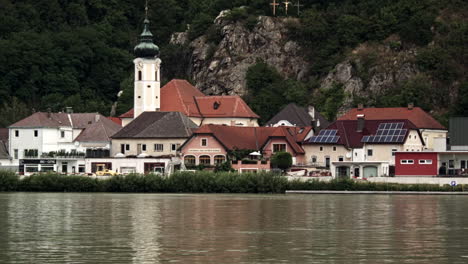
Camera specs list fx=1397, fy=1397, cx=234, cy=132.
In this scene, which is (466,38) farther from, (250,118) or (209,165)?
(209,165)

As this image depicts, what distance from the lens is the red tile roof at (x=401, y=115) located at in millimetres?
131250

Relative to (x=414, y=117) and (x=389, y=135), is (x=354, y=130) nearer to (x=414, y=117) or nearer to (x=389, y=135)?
(x=389, y=135)

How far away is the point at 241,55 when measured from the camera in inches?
6373

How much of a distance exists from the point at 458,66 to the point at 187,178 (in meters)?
53.0

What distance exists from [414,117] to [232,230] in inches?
2810

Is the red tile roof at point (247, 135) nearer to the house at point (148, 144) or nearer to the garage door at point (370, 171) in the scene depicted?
the house at point (148, 144)

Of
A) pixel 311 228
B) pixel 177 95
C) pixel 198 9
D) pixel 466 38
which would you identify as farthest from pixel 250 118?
pixel 311 228

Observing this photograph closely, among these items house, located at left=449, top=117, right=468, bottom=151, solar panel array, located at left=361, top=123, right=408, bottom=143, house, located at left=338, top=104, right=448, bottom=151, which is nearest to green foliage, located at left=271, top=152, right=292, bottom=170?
solar panel array, located at left=361, top=123, right=408, bottom=143

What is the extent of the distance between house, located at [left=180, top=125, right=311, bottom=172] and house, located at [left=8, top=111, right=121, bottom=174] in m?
10.8

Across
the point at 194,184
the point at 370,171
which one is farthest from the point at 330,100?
the point at 194,184

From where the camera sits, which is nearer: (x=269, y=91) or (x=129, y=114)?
(x=129, y=114)

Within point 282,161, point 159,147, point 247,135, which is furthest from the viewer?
point 159,147

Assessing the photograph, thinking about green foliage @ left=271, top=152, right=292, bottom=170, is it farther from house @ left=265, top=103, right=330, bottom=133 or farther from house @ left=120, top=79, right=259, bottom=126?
house @ left=120, top=79, right=259, bottom=126

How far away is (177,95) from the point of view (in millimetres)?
140875
